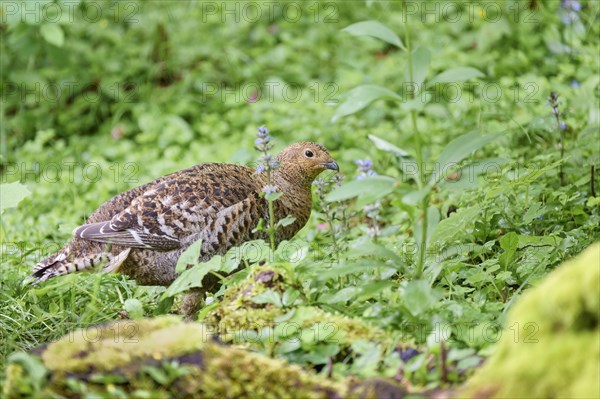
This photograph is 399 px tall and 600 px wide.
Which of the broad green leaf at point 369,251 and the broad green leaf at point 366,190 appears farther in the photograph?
the broad green leaf at point 369,251

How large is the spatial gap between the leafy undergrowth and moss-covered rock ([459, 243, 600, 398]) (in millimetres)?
458

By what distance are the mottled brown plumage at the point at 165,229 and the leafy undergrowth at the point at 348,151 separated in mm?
150

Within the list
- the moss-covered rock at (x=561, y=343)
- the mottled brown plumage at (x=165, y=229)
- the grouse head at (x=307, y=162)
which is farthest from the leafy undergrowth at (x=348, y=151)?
the moss-covered rock at (x=561, y=343)

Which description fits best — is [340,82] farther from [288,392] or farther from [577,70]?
[288,392]

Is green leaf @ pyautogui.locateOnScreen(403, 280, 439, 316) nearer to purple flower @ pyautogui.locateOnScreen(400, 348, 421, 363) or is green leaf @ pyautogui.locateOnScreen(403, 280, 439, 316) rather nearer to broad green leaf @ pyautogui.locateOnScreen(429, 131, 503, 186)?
purple flower @ pyautogui.locateOnScreen(400, 348, 421, 363)

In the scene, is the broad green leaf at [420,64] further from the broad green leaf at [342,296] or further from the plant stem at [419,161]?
the broad green leaf at [342,296]

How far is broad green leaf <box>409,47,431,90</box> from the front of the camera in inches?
138

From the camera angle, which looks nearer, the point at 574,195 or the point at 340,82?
the point at 574,195

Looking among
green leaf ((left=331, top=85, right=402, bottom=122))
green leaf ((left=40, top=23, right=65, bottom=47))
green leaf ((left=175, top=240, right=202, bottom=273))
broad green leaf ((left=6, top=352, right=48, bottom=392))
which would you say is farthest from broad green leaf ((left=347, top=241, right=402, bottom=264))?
green leaf ((left=40, top=23, right=65, bottom=47))

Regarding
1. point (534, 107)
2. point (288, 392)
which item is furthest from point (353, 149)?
point (288, 392)

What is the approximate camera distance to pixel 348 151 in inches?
275

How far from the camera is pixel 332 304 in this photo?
378 centimetres

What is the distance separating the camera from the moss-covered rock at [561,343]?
2.52 meters

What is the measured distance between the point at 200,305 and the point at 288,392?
175cm
